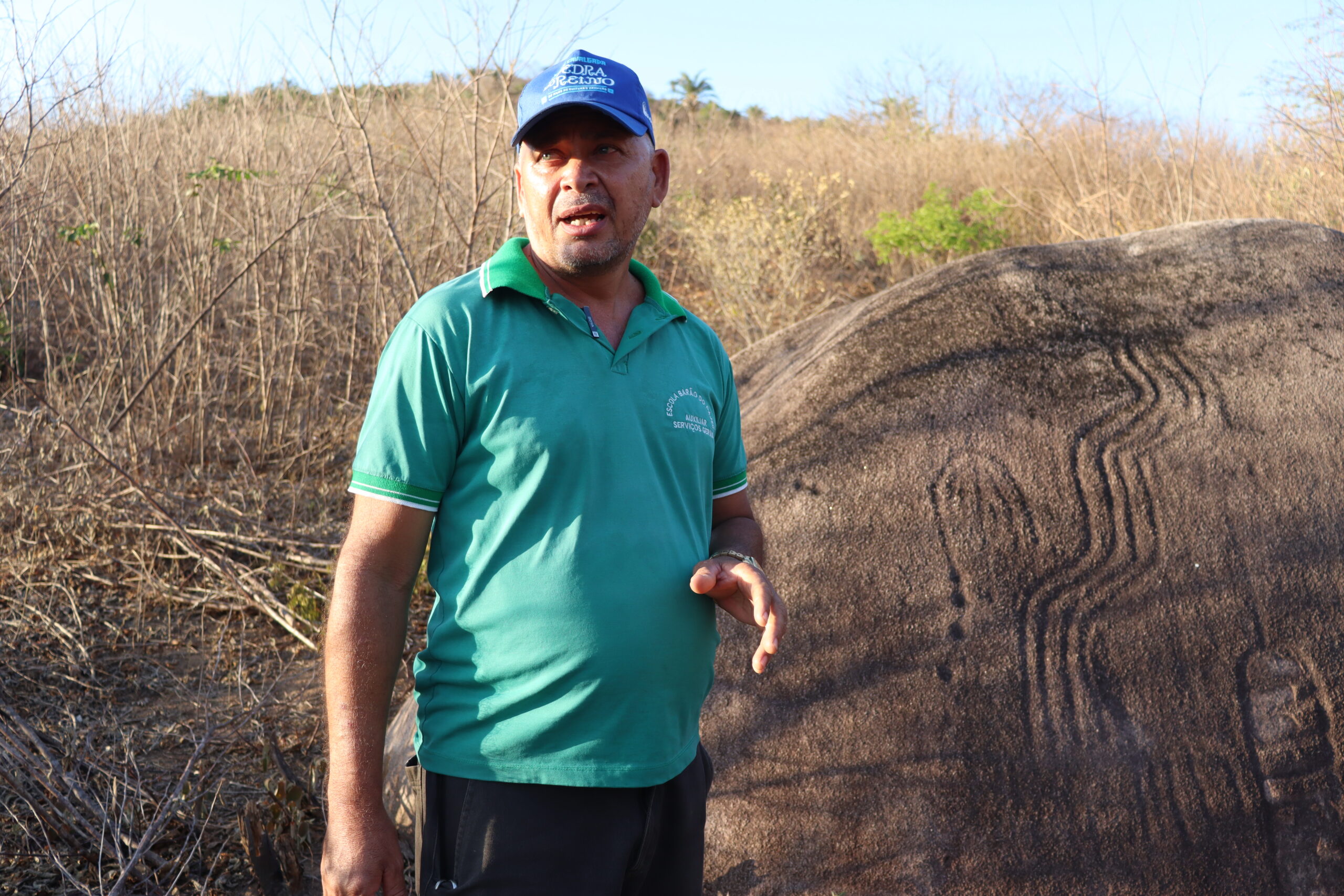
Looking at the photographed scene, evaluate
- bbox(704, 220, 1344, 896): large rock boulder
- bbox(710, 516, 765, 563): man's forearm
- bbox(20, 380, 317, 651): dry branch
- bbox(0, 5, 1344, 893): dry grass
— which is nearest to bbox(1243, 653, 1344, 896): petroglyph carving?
bbox(704, 220, 1344, 896): large rock boulder

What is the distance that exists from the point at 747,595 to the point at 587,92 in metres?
0.77

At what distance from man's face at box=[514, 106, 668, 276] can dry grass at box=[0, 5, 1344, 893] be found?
5.55ft

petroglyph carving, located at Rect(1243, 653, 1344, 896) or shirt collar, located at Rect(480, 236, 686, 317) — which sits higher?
shirt collar, located at Rect(480, 236, 686, 317)

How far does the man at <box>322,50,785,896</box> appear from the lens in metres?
1.42

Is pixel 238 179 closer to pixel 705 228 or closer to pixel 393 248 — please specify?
pixel 393 248

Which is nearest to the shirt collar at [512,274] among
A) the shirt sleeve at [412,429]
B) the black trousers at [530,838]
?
the shirt sleeve at [412,429]

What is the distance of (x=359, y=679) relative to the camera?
55.4 inches

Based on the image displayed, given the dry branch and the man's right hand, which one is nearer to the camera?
the man's right hand

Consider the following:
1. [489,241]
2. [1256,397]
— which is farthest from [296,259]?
[1256,397]

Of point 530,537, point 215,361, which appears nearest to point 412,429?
point 530,537

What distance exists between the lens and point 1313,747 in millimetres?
2369

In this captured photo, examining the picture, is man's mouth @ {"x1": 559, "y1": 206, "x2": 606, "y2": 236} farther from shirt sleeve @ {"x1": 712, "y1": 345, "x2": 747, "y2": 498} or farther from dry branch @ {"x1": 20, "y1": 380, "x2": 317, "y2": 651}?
dry branch @ {"x1": 20, "y1": 380, "x2": 317, "y2": 651}

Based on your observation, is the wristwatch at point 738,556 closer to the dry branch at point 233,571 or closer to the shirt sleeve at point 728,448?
the shirt sleeve at point 728,448

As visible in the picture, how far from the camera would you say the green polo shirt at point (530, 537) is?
1.45 meters
